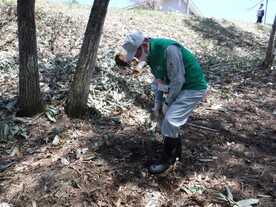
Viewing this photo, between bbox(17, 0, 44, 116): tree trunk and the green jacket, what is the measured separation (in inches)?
80.9

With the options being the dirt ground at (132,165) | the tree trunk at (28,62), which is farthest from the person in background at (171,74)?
the tree trunk at (28,62)

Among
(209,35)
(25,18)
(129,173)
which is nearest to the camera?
(129,173)

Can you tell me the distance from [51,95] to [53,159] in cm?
184

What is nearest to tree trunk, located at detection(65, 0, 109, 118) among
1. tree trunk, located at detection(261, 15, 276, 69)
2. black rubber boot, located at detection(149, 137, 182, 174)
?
black rubber boot, located at detection(149, 137, 182, 174)

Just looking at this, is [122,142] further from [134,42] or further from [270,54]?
[270,54]

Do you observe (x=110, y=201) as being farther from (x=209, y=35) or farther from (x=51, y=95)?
(x=209, y=35)

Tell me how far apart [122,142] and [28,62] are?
1.90 meters

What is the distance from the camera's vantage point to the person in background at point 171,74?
269 centimetres

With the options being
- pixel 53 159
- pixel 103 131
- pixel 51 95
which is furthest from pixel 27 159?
pixel 51 95

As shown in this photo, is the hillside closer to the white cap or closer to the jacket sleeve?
the jacket sleeve

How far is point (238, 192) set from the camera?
9.60 feet

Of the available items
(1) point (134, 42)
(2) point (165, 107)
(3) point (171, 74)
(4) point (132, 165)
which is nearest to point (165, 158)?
(4) point (132, 165)

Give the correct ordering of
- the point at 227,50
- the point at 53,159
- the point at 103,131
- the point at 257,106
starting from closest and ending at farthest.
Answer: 1. the point at 53,159
2. the point at 103,131
3. the point at 257,106
4. the point at 227,50

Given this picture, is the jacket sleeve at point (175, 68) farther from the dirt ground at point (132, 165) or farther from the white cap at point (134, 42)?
the dirt ground at point (132, 165)
